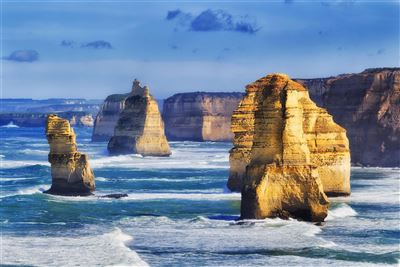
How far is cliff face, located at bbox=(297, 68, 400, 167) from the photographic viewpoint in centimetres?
8038

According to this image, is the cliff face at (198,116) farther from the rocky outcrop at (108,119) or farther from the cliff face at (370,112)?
the cliff face at (370,112)

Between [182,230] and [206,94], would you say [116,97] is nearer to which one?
→ [206,94]

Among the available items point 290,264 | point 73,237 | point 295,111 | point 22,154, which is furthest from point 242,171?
point 22,154

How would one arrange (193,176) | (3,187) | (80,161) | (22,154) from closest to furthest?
(80,161) → (3,187) → (193,176) → (22,154)

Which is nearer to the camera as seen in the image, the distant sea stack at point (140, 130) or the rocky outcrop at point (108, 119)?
the distant sea stack at point (140, 130)

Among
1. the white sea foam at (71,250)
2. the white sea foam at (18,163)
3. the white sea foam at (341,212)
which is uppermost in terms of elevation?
the white sea foam at (18,163)

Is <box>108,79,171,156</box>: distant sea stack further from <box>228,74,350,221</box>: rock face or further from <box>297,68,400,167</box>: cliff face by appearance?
<box>228,74,350,221</box>: rock face

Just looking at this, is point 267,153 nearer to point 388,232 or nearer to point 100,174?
point 388,232

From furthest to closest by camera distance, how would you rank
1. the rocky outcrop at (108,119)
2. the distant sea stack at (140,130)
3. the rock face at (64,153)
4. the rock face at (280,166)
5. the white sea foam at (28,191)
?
the rocky outcrop at (108,119), the distant sea stack at (140,130), the white sea foam at (28,191), the rock face at (64,153), the rock face at (280,166)

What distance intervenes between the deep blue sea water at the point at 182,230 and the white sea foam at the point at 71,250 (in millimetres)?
32

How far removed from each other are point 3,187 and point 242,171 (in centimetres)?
1748

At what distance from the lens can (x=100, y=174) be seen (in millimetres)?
73312

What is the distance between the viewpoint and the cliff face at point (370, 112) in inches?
3164

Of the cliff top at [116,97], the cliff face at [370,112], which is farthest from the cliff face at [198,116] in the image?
the cliff face at [370,112]
